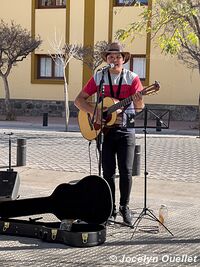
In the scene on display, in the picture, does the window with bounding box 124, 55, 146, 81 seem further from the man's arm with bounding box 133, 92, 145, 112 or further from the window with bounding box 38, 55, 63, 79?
the man's arm with bounding box 133, 92, 145, 112

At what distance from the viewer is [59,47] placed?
28.3 m

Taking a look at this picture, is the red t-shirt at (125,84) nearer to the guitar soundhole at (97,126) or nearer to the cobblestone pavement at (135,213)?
the guitar soundhole at (97,126)

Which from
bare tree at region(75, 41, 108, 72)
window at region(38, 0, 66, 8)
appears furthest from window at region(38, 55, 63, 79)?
bare tree at region(75, 41, 108, 72)

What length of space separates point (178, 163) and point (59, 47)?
57.2ft

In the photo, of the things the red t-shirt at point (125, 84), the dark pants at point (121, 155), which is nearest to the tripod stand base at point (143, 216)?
the dark pants at point (121, 155)

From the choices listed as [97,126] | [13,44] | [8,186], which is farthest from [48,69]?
[97,126]

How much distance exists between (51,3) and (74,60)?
3.35 meters

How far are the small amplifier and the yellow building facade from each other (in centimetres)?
2061

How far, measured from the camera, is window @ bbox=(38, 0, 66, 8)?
1160 inches

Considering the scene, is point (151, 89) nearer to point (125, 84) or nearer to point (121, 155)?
point (125, 84)

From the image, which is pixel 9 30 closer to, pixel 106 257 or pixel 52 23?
pixel 52 23

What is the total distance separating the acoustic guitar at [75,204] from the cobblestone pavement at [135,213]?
0.32m

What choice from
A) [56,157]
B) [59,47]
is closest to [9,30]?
[59,47]

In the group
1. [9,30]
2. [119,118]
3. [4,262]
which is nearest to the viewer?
[4,262]
